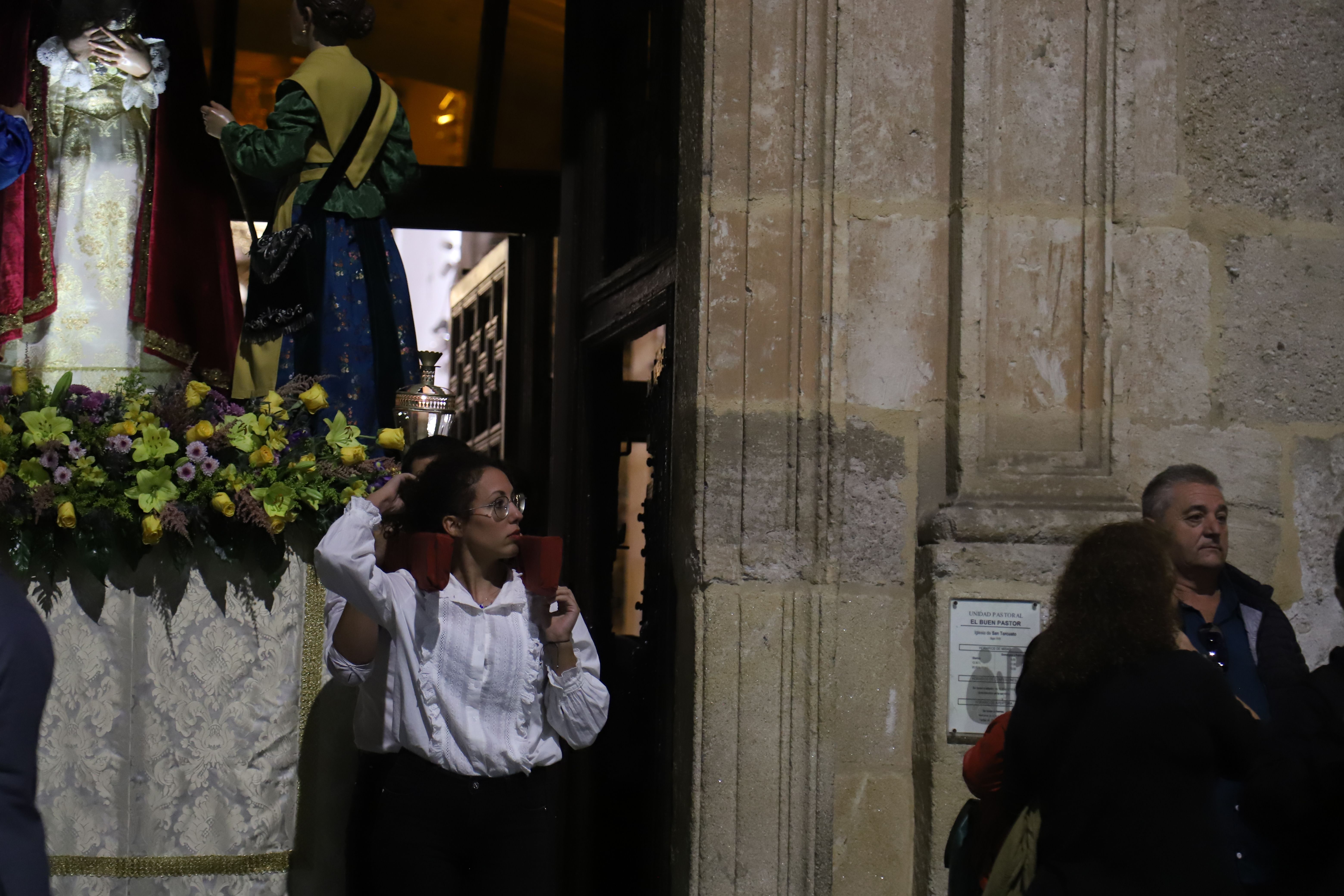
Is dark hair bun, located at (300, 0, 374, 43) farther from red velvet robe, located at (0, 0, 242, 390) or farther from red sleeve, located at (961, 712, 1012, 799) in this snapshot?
red sleeve, located at (961, 712, 1012, 799)

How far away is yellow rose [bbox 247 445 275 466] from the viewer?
157 inches

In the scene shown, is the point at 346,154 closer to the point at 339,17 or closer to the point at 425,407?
the point at 339,17

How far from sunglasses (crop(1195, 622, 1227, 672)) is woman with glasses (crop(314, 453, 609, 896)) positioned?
1.32m

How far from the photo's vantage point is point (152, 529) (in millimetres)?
3842

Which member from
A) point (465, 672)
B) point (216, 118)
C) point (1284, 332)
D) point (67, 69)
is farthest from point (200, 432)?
point (1284, 332)

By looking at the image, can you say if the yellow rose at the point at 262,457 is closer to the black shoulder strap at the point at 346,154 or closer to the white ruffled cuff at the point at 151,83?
the black shoulder strap at the point at 346,154

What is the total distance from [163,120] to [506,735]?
2553mm

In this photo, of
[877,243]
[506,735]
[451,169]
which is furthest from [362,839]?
[451,169]

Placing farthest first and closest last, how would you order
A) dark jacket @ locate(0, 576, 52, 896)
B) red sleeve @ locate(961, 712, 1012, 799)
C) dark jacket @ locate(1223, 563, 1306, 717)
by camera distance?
dark jacket @ locate(1223, 563, 1306, 717) → red sleeve @ locate(961, 712, 1012, 799) → dark jacket @ locate(0, 576, 52, 896)

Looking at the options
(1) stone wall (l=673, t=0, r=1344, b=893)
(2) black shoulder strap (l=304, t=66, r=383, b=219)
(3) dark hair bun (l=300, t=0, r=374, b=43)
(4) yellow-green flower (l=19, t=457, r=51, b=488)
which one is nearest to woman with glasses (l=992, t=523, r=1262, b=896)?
(1) stone wall (l=673, t=0, r=1344, b=893)

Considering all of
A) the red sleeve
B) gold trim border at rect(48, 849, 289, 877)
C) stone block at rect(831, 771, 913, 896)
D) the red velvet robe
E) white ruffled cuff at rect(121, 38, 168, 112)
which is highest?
white ruffled cuff at rect(121, 38, 168, 112)

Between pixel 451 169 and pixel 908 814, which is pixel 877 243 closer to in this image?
pixel 908 814

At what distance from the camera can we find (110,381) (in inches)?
189

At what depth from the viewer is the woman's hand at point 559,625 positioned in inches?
139
